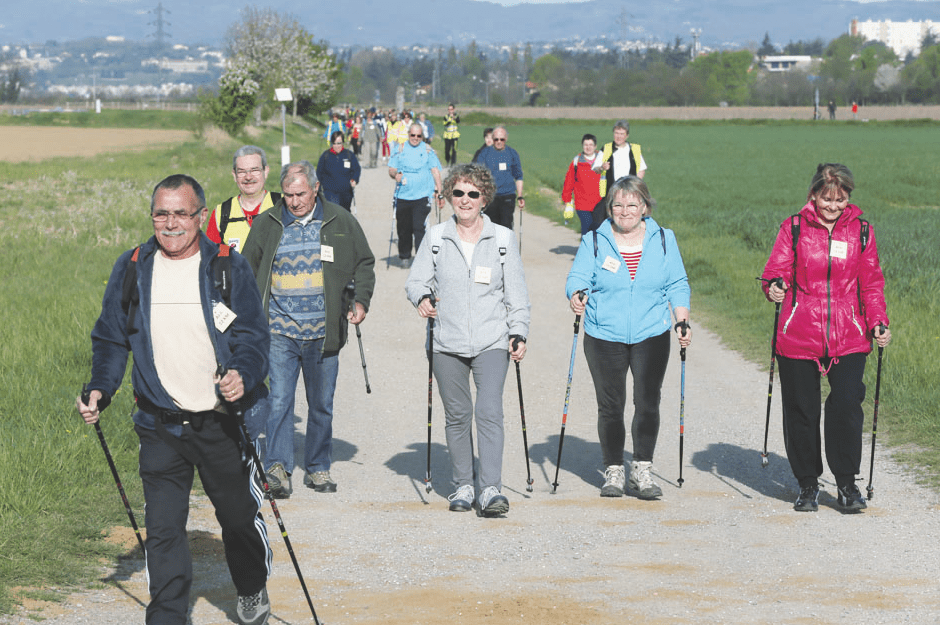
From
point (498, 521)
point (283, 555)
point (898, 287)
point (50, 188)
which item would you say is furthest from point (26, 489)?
point (50, 188)

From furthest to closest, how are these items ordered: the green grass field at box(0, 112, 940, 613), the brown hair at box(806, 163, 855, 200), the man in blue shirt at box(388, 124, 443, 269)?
the man in blue shirt at box(388, 124, 443, 269) < the brown hair at box(806, 163, 855, 200) < the green grass field at box(0, 112, 940, 613)

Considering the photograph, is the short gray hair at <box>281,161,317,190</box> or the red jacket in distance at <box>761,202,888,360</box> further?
the short gray hair at <box>281,161,317,190</box>

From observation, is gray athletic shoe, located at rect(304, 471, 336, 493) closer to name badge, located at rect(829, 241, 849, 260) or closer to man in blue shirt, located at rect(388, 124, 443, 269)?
name badge, located at rect(829, 241, 849, 260)

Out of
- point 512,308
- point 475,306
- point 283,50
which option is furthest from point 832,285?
point 283,50

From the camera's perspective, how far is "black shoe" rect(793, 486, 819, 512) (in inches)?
276

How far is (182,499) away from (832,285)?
4181 mm

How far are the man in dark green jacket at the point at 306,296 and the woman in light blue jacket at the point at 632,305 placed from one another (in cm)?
145

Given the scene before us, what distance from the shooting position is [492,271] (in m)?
6.84

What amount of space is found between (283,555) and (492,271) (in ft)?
6.77

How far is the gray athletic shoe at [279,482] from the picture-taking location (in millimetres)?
7387

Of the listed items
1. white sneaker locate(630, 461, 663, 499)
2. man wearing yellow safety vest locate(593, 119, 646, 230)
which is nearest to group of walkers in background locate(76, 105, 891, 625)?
white sneaker locate(630, 461, 663, 499)

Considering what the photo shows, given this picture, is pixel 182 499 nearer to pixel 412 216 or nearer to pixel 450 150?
pixel 412 216

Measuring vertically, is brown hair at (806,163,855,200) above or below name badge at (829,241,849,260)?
above

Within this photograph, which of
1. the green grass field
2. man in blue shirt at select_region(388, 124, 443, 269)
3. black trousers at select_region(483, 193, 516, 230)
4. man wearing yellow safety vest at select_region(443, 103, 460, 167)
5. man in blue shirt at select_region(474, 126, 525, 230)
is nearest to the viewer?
the green grass field
